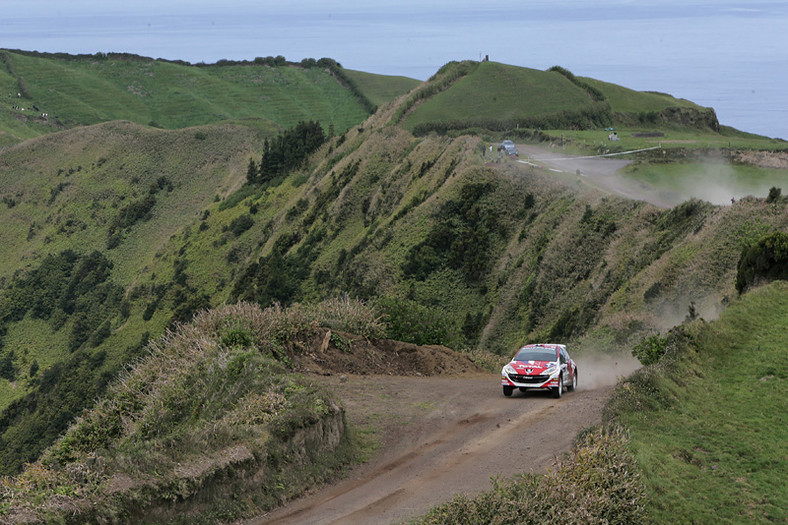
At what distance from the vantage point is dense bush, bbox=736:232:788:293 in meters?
26.6

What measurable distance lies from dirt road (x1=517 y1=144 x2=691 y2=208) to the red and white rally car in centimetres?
2475

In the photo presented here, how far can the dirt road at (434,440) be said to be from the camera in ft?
48.4

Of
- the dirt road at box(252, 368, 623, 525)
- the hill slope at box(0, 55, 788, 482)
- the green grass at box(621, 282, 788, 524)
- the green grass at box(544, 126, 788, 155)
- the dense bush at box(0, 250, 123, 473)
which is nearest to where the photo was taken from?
the green grass at box(621, 282, 788, 524)

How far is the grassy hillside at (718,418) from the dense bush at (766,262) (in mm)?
1978

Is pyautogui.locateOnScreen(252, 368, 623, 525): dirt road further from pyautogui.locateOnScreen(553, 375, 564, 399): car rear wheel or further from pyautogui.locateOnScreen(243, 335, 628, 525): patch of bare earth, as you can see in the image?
pyautogui.locateOnScreen(553, 375, 564, 399): car rear wheel

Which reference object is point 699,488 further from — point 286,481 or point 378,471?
point 286,481

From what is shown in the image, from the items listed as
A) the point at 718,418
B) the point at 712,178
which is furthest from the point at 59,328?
the point at 718,418

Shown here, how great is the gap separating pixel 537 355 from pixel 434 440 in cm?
689

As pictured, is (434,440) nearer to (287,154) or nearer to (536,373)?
(536,373)

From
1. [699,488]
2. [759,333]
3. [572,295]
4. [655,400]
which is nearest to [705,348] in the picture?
[759,333]

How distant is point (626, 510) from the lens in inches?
518

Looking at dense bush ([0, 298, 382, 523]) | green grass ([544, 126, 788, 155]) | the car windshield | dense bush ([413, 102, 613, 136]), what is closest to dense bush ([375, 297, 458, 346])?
the car windshield

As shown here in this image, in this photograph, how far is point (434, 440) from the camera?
61.4ft

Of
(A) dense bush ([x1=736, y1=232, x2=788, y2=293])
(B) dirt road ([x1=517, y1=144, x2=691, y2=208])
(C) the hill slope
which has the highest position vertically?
(B) dirt road ([x1=517, y1=144, x2=691, y2=208])
